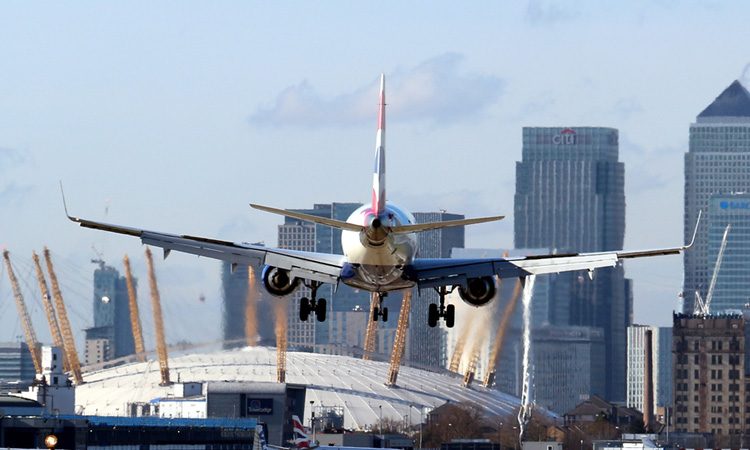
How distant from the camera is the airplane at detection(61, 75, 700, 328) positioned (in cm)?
11094

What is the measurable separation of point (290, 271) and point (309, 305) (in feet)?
15.4

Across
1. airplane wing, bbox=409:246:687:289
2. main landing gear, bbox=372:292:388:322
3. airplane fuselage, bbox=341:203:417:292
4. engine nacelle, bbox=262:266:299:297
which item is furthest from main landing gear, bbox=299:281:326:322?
airplane wing, bbox=409:246:687:289

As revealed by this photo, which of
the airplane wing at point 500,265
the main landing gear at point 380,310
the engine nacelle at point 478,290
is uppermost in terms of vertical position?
the airplane wing at point 500,265

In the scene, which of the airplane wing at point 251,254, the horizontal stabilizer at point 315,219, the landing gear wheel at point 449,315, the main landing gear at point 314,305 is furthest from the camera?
the landing gear wheel at point 449,315

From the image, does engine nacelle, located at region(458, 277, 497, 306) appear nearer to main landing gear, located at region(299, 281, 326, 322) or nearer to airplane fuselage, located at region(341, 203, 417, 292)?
airplane fuselage, located at region(341, 203, 417, 292)

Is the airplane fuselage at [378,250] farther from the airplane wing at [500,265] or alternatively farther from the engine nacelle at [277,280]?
the engine nacelle at [277,280]

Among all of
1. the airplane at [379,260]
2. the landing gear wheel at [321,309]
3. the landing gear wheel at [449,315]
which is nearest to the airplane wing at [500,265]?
the airplane at [379,260]

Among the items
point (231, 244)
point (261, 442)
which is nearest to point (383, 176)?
point (231, 244)

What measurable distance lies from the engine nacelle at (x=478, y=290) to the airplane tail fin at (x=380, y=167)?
9043 mm

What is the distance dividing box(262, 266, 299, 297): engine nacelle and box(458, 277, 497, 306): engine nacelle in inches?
383

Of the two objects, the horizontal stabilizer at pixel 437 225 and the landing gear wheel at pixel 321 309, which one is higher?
the horizontal stabilizer at pixel 437 225

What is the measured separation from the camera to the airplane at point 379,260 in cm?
11094

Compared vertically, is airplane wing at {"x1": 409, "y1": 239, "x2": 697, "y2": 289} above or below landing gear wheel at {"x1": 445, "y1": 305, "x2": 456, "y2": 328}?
above

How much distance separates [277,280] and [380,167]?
34.8ft
